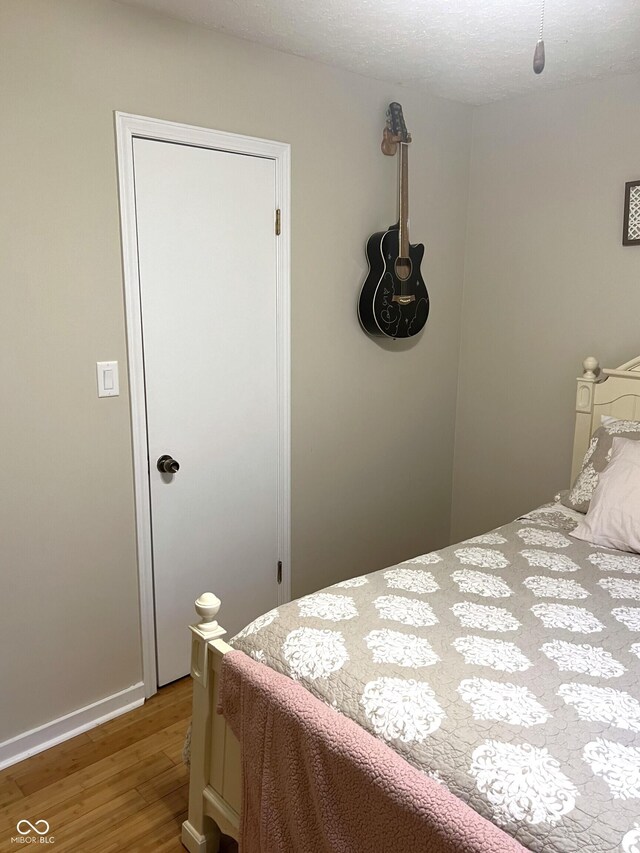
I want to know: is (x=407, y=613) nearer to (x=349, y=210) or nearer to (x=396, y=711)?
(x=396, y=711)

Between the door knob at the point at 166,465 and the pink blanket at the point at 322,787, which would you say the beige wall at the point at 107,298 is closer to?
the door knob at the point at 166,465

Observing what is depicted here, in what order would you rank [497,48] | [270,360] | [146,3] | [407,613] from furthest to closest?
[270,360] < [497,48] < [146,3] < [407,613]

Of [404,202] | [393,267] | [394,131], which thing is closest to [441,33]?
[394,131]

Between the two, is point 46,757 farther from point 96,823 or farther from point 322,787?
point 322,787

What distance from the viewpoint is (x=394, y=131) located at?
9.50 ft

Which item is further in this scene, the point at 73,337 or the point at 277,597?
the point at 277,597

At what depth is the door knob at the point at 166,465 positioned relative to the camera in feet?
8.10

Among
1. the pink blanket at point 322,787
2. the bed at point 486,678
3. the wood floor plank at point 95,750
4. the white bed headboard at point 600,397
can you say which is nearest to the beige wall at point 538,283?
the white bed headboard at point 600,397

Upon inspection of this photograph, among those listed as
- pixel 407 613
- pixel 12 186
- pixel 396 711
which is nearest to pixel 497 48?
pixel 12 186

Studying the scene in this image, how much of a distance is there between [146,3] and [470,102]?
1.69 meters

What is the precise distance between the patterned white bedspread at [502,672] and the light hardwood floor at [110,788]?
70 centimetres

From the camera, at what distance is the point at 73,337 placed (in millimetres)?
2180

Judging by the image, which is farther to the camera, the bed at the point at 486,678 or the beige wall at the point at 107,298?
the beige wall at the point at 107,298

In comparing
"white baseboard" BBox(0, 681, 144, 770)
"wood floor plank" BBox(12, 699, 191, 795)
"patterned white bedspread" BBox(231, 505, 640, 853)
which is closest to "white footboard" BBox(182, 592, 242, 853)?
"patterned white bedspread" BBox(231, 505, 640, 853)
